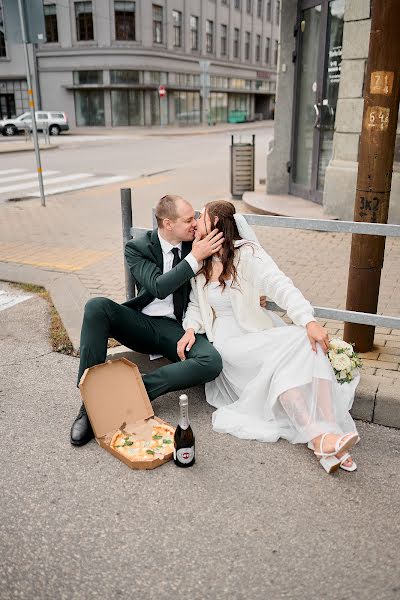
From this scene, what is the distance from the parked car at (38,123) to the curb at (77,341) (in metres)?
30.5

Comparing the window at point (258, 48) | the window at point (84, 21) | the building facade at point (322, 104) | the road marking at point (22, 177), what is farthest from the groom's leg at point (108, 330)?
the window at point (258, 48)

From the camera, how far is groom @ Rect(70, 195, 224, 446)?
3.46 metres

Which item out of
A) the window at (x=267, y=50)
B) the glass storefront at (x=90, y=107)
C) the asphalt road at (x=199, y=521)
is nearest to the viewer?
the asphalt road at (x=199, y=521)

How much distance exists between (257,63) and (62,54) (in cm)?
2748

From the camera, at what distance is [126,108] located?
4375cm

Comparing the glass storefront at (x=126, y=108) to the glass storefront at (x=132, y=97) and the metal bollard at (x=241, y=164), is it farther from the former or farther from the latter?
the metal bollard at (x=241, y=164)

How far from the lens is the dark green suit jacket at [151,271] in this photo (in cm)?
351

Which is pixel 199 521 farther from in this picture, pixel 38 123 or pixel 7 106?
pixel 7 106

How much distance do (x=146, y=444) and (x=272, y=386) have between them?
78 centimetres

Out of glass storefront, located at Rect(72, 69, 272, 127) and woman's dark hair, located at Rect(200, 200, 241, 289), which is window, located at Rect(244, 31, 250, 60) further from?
woman's dark hair, located at Rect(200, 200, 241, 289)

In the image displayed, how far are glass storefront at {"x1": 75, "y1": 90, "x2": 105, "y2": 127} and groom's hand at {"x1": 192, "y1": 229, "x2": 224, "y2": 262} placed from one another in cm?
4305

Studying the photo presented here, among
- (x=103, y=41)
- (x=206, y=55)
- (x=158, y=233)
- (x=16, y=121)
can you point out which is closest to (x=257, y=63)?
(x=206, y=55)

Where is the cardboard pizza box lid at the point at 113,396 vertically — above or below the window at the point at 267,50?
below

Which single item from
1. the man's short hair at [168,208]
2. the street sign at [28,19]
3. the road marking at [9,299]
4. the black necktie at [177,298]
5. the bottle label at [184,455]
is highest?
the street sign at [28,19]
